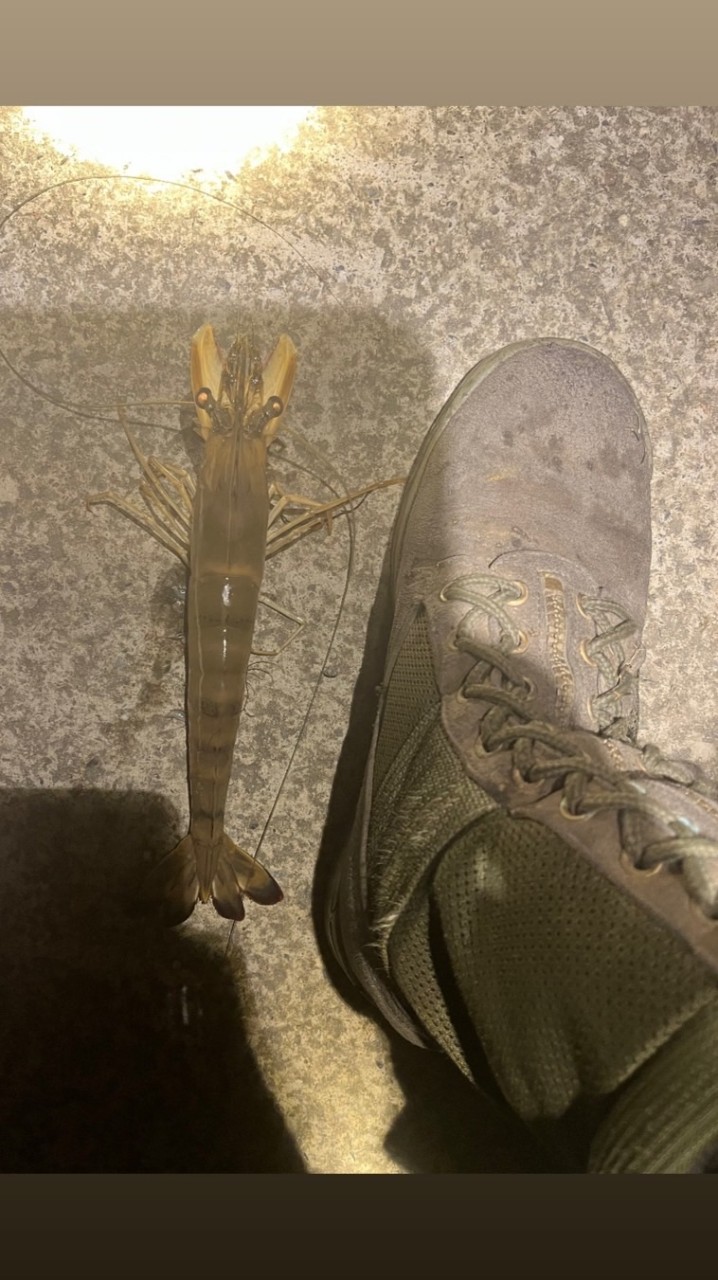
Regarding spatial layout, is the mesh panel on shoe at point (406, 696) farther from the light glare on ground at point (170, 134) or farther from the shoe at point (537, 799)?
the light glare on ground at point (170, 134)

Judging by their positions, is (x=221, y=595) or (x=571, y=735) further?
(x=221, y=595)

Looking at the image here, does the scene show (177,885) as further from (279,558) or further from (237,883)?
(279,558)

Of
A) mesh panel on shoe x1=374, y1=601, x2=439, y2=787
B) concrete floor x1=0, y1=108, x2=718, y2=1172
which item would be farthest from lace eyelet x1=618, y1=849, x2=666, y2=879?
concrete floor x1=0, y1=108, x2=718, y2=1172

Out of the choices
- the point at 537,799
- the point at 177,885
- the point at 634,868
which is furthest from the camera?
the point at 177,885

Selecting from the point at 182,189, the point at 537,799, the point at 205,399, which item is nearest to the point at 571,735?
the point at 537,799

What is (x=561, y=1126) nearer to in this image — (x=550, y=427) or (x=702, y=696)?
(x=702, y=696)

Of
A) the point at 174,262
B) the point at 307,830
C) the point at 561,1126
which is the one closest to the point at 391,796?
the point at 307,830
